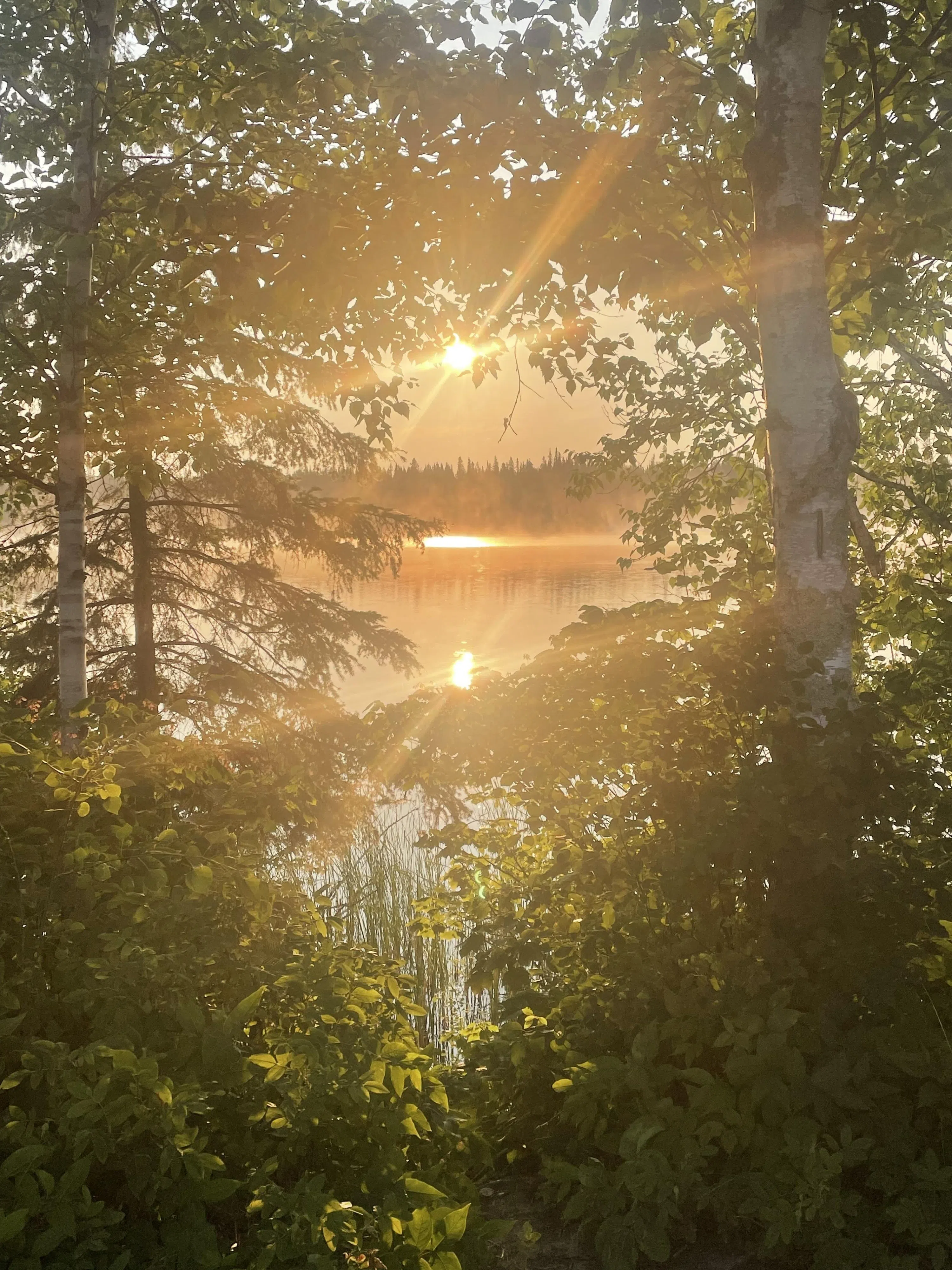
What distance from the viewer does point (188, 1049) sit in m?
2.57

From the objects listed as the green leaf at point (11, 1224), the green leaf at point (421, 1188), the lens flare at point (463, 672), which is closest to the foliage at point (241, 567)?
the lens flare at point (463, 672)

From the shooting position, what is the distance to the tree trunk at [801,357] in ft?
12.2

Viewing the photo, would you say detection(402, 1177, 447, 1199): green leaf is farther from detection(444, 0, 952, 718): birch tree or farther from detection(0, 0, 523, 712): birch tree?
detection(0, 0, 523, 712): birch tree

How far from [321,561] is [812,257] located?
8.84m

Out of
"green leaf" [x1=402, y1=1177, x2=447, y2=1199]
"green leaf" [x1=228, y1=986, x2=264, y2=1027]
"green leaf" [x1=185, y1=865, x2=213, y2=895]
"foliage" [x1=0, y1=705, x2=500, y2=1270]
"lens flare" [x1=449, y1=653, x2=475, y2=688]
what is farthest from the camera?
"lens flare" [x1=449, y1=653, x2=475, y2=688]

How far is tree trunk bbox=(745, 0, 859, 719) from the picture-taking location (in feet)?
12.2

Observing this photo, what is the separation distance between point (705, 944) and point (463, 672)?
1.50 metres

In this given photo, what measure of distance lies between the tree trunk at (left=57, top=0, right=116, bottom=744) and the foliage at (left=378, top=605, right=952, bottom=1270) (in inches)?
176

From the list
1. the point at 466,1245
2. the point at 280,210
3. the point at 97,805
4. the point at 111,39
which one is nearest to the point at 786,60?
the point at 280,210

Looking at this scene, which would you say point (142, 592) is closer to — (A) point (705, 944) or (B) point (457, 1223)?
(A) point (705, 944)

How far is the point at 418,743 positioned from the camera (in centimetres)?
387

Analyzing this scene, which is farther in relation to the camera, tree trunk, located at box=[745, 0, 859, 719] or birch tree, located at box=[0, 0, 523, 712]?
birch tree, located at box=[0, 0, 523, 712]

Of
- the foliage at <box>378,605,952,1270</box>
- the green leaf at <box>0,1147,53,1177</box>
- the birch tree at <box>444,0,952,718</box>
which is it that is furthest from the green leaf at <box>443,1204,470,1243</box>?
the birch tree at <box>444,0,952,718</box>

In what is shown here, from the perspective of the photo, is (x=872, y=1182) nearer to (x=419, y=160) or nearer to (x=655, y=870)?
(x=655, y=870)
